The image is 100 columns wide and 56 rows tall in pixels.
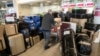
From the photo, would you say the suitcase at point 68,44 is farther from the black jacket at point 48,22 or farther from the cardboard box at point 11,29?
the cardboard box at point 11,29

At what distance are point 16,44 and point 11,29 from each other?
535 millimetres

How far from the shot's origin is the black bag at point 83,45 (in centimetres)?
316

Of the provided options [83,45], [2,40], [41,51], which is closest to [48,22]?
[41,51]

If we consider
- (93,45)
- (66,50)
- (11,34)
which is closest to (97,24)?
(93,45)

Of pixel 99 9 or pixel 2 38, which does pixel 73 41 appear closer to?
pixel 99 9

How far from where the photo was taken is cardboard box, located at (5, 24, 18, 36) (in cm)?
387

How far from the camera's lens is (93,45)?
3.04 m

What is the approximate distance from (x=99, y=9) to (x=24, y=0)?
6210 millimetres

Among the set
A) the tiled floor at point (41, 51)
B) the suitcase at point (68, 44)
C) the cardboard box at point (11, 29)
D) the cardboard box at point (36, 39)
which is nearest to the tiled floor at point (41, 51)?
the tiled floor at point (41, 51)

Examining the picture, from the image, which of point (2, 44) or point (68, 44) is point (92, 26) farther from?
point (2, 44)

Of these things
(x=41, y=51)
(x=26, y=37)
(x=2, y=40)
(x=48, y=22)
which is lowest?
(x=41, y=51)

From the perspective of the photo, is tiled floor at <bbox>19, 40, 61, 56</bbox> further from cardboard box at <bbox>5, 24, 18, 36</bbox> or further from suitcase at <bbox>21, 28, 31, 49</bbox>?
cardboard box at <bbox>5, 24, 18, 36</bbox>

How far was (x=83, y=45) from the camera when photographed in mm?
3225

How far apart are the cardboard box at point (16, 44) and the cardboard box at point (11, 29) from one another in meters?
0.17
